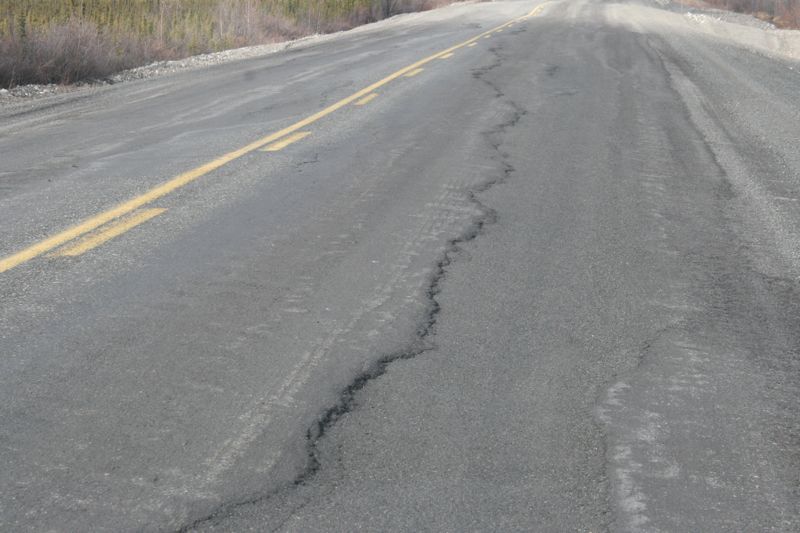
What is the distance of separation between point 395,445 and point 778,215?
413cm

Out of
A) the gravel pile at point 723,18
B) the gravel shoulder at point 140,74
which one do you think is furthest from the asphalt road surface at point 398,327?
the gravel pile at point 723,18

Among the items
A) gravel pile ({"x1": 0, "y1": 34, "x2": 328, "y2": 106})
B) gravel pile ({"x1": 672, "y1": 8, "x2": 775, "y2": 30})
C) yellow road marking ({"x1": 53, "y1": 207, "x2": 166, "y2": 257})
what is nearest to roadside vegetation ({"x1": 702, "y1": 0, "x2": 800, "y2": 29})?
gravel pile ({"x1": 672, "y1": 8, "x2": 775, "y2": 30})

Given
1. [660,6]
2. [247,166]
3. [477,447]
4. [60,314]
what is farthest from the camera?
[660,6]

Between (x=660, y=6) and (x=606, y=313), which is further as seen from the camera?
(x=660, y=6)

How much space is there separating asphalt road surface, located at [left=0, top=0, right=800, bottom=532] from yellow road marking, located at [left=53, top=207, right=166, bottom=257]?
2cm

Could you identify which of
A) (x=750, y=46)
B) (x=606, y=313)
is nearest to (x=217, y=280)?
(x=606, y=313)

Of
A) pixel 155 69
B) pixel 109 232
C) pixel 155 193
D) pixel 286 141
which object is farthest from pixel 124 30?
pixel 109 232

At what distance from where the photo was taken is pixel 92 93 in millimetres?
12438

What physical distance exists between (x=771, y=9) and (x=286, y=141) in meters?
31.3

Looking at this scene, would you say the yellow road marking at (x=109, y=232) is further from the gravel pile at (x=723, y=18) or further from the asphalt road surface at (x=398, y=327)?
the gravel pile at (x=723, y=18)

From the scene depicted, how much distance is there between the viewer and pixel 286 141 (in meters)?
8.43

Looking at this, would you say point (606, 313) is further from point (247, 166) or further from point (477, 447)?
point (247, 166)

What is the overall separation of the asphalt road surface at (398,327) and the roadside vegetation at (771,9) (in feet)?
72.3

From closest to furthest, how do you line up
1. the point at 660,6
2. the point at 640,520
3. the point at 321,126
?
1. the point at 640,520
2. the point at 321,126
3. the point at 660,6
